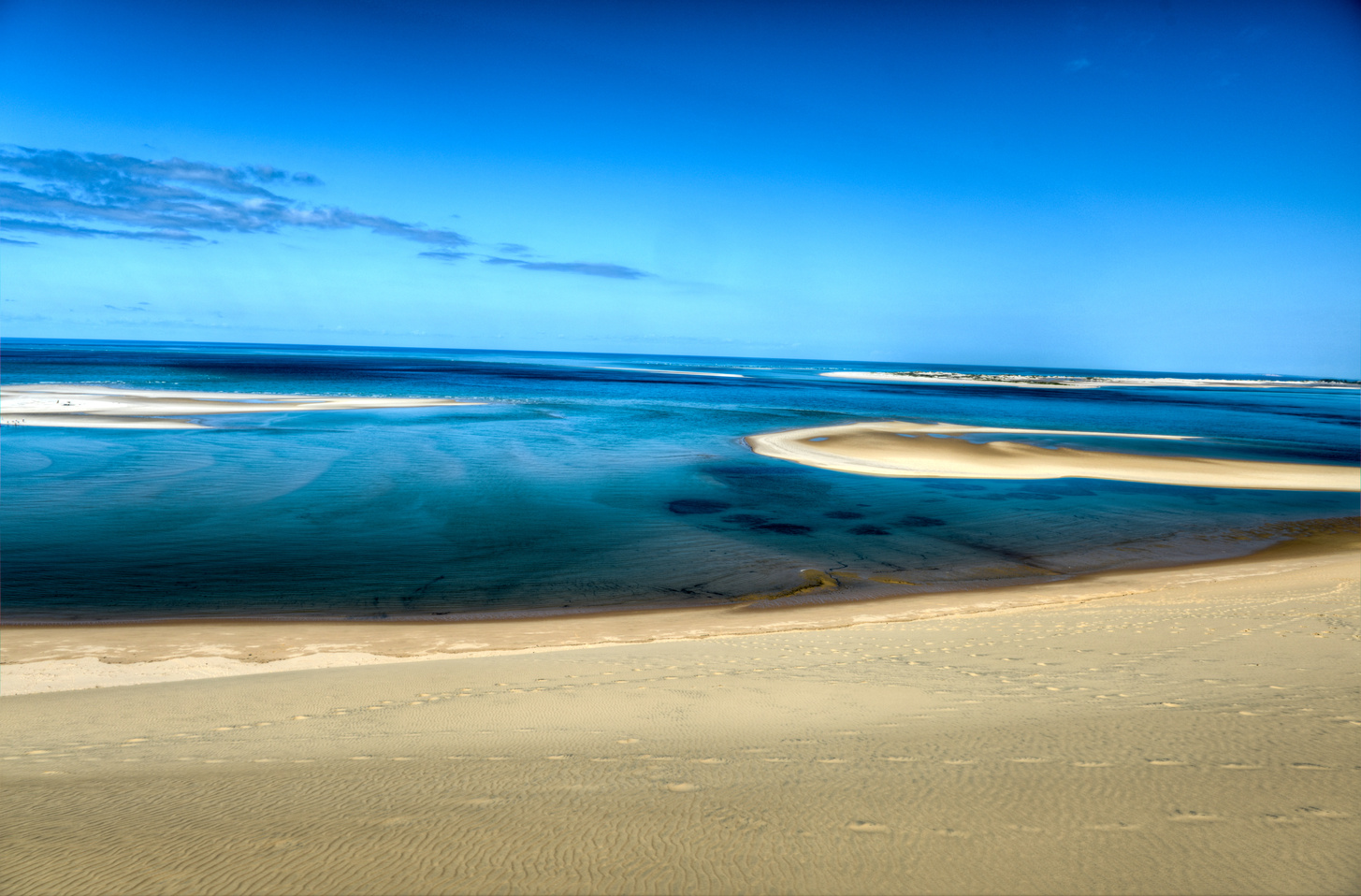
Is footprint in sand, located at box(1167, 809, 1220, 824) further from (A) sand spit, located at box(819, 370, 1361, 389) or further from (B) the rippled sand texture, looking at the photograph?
(A) sand spit, located at box(819, 370, 1361, 389)

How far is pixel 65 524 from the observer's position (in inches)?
616

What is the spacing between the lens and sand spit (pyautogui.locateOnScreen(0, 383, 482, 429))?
3409 centimetres

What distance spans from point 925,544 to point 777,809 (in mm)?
13455

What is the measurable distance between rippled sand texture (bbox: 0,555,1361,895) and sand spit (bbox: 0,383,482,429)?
3451cm

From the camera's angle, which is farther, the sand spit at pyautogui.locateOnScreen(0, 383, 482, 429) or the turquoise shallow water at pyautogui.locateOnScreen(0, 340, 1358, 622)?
the sand spit at pyautogui.locateOnScreen(0, 383, 482, 429)

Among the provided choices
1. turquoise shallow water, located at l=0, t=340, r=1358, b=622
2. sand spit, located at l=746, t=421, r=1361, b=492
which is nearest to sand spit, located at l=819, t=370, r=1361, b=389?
sand spit, located at l=746, t=421, r=1361, b=492

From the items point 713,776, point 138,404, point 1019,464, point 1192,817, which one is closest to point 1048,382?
point 1019,464

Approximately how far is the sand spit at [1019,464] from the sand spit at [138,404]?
98.8ft

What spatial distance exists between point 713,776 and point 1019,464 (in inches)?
1101

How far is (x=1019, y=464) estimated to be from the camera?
28969mm

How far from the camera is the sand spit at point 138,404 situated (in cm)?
3409

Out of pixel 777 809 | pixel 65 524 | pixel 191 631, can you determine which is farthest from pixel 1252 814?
pixel 65 524

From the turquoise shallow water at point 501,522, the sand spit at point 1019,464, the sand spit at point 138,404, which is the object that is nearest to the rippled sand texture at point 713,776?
the turquoise shallow water at point 501,522

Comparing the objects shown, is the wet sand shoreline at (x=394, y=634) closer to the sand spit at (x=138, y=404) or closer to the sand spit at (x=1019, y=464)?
the sand spit at (x=1019, y=464)
